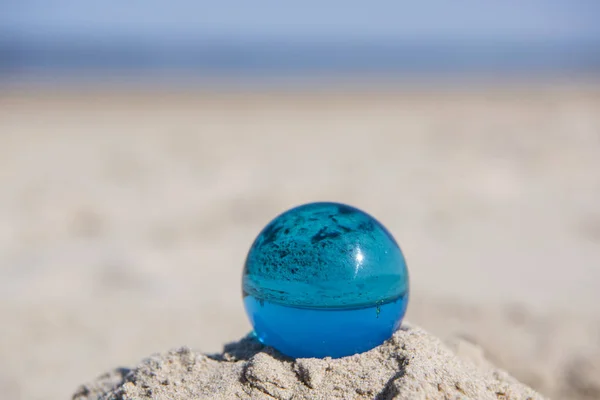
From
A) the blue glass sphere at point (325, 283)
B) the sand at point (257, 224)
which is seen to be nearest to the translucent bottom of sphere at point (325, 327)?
the blue glass sphere at point (325, 283)

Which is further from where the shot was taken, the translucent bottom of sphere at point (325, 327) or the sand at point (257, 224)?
the sand at point (257, 224)

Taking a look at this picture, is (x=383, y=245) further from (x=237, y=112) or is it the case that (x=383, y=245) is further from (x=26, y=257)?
(x=237, y=112)

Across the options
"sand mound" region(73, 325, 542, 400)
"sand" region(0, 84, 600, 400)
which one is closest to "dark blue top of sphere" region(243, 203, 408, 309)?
"sand mound" region(73, 325, 542, 400)

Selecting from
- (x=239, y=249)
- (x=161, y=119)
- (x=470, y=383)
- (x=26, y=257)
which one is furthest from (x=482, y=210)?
(x=161, y=119)

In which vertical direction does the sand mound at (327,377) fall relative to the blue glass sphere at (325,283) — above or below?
below

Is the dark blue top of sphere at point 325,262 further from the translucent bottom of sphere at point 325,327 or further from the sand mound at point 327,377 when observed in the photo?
the sand mound at point 327,377

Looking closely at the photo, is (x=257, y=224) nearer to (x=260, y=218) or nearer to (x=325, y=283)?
(x=260, y=218)

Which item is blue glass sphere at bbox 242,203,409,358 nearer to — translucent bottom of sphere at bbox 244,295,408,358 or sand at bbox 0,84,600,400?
translucent bottom of sphere at bbox 244,295,408,358
